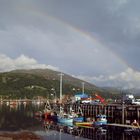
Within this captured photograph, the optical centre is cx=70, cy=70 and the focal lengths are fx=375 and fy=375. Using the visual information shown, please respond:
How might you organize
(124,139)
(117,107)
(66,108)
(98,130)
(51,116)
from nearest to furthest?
(124,139) → (98,130) → (117,107) → (51,116) → (66,108)

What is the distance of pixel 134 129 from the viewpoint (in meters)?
105

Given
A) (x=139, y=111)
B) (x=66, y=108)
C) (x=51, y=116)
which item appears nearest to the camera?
(x=139, y=111)

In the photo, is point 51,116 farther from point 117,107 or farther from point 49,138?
point 49,138

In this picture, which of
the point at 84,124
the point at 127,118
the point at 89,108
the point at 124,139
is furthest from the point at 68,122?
the point at 124,139

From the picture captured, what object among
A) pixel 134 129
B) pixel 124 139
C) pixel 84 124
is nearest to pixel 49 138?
pixel 124 139

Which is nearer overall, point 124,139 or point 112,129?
point 124,139

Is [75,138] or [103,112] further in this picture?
[103,112]

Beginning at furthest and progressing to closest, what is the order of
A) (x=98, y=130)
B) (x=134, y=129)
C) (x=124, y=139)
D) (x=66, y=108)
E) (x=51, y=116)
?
1. (x=66, y=108)
2. (x=51, y=116)
3. (x=98, y=130)
4. (x=134, y=129)
5. (x=124, y=139)

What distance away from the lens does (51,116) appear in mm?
161625

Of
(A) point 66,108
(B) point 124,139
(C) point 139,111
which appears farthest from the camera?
(A) point 66,108

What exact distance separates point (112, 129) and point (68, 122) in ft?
80.0

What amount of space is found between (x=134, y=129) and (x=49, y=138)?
2564 centimetres

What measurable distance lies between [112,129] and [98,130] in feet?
14.6

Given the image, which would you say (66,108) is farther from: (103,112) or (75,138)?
(75,138)
